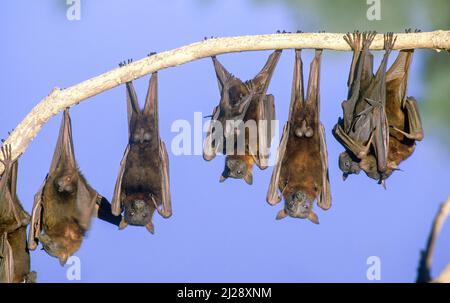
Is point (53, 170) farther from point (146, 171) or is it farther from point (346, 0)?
point (346, 0)

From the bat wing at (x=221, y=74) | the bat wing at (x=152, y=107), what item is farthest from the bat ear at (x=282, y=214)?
the bat wing at (x=152, y=107)

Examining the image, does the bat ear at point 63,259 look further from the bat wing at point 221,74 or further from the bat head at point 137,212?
the bat wing at point 221,74

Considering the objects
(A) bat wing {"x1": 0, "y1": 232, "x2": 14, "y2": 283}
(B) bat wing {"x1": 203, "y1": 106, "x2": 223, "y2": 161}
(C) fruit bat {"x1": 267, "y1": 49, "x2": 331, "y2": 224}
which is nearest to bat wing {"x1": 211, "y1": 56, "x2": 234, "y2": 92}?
(B) bat wing {"x1": 203, "y1": 106, "x2": 223, "y2": 161}

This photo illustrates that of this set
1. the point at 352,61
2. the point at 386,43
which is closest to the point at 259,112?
the point at 352,61

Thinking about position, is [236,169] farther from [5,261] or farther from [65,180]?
[5,261]

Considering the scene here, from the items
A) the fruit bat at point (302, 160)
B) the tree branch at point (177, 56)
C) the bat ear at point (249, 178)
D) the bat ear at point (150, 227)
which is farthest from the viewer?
the bat ear at point (249, 178)

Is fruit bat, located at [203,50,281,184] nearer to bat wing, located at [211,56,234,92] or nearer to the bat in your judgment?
bat wing, located at [211,56,234,92]
